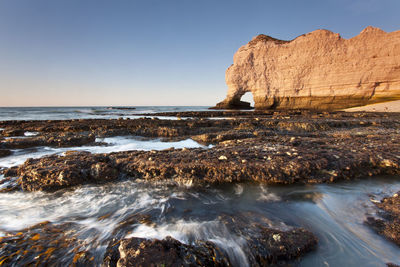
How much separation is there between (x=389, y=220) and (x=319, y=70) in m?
32.2

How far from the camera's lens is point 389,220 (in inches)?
77.5

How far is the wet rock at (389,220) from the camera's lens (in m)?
1.78

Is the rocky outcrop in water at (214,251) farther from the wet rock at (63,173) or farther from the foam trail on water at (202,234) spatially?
the wet rock at (63,173)

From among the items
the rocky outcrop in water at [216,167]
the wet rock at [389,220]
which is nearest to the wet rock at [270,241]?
the wet rock at [389,220]

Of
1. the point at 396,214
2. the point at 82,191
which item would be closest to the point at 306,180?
the point at 396,214

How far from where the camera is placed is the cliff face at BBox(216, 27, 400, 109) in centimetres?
2269

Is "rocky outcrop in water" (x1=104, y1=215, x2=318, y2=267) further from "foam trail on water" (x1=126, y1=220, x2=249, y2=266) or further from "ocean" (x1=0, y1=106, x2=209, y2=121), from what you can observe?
"ocean" (x1=0, y1=106, x2=209, y2=121)

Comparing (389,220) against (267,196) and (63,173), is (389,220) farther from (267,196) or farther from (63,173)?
(63,173)

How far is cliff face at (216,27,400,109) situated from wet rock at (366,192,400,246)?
30407 millimetres

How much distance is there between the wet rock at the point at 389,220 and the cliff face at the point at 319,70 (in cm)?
3041

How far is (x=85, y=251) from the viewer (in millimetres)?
1674

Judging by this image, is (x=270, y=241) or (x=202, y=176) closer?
(x=270, y=241)

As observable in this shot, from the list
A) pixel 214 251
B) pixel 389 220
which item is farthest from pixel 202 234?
pixel 389 220

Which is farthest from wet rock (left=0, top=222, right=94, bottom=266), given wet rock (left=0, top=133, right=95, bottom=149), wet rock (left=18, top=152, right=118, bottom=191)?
wet rock (left=0, top=133, right=95, bottom=149)
